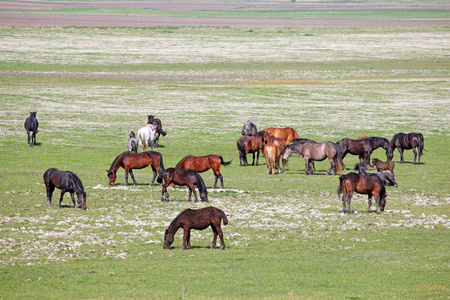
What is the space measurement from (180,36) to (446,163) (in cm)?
8796

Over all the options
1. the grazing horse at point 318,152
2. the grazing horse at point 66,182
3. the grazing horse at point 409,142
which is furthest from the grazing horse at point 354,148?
the grazing horse at point 66,182

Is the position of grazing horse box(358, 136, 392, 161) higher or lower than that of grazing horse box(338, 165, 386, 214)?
higher

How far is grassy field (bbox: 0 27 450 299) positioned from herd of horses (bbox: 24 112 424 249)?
2.08 ft

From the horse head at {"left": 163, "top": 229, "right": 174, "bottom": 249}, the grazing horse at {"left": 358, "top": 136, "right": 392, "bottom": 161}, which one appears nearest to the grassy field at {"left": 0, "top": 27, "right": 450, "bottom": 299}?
the horse head at {"left": 163, "top": 229, "right": 174, "bottom": 249}

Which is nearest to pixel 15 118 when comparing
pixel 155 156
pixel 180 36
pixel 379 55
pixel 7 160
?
pixel 7 160

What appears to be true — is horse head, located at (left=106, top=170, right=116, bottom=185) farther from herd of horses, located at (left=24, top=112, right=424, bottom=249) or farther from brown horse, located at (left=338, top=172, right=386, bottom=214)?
brown horse, located at (left=338, top=172, right=386, bottom=214)

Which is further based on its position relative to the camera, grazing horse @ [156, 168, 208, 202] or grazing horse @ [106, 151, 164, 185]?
grazing horse @ [106, 151, 164, 185]

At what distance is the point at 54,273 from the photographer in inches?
555

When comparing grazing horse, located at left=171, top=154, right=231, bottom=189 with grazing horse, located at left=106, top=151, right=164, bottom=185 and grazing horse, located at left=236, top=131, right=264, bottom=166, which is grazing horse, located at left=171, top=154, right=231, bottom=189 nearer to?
grazing horse, located at left=106, top=151, right=164, bottom=185

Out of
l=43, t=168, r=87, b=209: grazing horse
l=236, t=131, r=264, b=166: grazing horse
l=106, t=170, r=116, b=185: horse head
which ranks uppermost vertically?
l=236, t=131, r=264, b=166: grazing horse

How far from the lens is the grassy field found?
1393 cm

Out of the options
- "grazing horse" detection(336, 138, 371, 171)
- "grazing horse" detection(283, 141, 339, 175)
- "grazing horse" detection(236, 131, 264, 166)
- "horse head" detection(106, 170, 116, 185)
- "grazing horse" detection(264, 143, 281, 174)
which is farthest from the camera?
"grazing horse" detection(236, 131, 264, 166)

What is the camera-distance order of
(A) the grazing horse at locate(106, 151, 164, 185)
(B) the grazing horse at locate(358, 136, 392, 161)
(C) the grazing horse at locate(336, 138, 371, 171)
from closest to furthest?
(A) the grazing horse at locate(106, 151, 164, 185), (C) the grazing horse at locate(336, 138, 371, 171), (B) the grazing horse at locate(358, 136, 392, 161)

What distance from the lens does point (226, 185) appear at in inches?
1023
